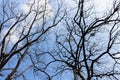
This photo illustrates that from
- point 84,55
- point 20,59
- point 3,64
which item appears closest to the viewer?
point 84,55

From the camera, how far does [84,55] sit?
14.8 m

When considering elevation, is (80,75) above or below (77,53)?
below

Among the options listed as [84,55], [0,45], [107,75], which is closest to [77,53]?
[84,55]

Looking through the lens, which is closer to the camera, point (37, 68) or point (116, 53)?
point (116, 53)

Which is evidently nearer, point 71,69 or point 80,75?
point 80,75

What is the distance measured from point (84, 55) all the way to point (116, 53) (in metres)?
1.86

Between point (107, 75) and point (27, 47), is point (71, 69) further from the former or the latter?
point (27, 47)

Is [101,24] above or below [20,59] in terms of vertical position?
above

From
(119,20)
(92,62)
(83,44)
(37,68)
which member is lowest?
(37,68)

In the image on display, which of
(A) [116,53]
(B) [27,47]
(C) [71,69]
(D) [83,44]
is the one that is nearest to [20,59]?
(B) [27,47]

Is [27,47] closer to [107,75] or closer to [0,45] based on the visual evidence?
[0,45]

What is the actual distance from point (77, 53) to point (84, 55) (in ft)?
2.65

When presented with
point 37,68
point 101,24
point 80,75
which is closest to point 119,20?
point 101,24

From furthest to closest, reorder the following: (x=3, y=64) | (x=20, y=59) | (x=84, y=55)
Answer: (x=20, y=59) < (x=3, y=64) < (x=84, y=55)
